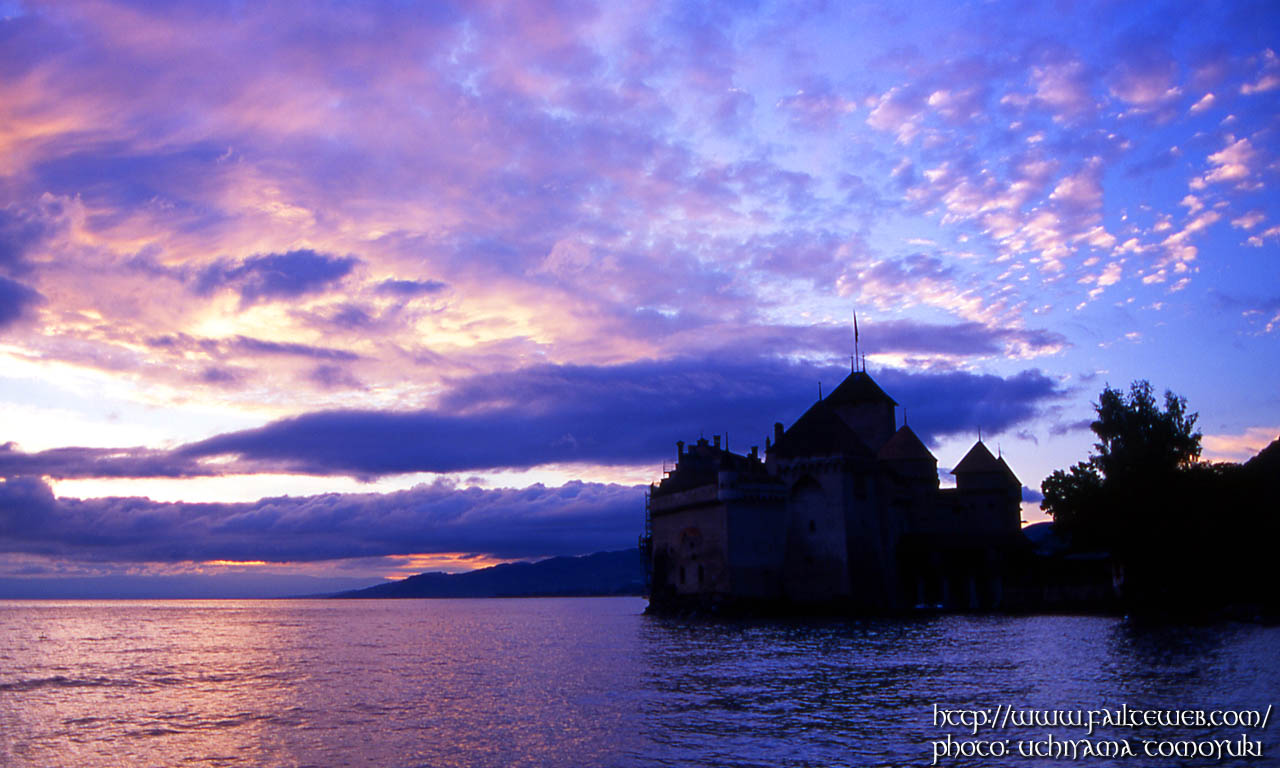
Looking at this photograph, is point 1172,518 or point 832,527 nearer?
point 1172,518

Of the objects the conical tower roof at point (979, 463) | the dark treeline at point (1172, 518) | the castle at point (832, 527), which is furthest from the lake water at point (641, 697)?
the conical tower roof at point (979, 463)

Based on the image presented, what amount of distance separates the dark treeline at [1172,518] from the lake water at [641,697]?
803 cm

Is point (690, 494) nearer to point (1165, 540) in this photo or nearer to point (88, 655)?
point (1165, 540)

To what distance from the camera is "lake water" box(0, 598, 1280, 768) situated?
19.2m

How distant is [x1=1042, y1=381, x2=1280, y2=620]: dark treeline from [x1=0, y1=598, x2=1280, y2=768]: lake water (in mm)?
8027

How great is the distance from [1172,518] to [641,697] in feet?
125

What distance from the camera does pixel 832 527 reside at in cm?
6216

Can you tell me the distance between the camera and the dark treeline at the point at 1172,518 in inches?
2084

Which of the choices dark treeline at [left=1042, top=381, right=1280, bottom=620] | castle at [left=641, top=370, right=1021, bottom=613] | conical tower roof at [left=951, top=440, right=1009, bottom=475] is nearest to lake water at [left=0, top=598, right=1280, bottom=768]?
dark treeline at [left=1042, top=381, right=1280, bottom=620]

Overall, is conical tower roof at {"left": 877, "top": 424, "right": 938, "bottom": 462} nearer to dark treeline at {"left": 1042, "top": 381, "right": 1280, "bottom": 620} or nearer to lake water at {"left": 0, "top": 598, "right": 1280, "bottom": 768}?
dark treeline at {"left": 1042, "top": 381, "right": 1280, "bottom": 620}

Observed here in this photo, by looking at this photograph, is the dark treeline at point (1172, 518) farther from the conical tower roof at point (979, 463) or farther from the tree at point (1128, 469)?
the conical tower roof at point (979, 463)

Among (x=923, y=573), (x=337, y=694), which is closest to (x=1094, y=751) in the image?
(x=337, y=694)

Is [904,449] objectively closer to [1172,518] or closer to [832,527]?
[832,527]

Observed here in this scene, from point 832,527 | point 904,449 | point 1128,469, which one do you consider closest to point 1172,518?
point 1128,469
